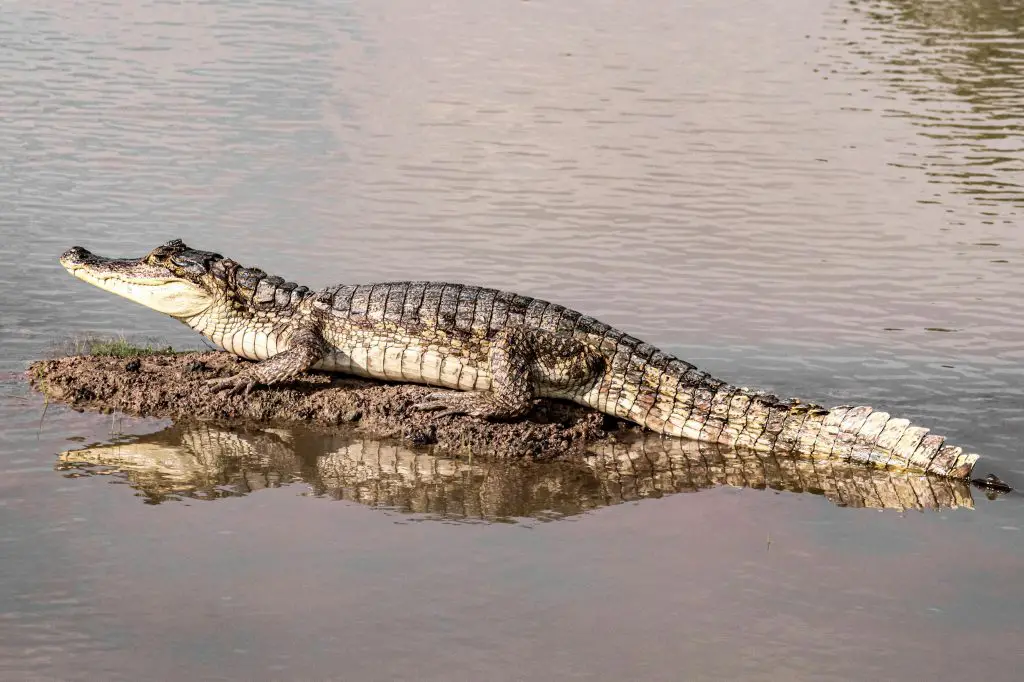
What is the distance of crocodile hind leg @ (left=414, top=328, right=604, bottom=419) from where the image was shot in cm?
880

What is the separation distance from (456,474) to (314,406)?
1.40m

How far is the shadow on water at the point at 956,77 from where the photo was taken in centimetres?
1669

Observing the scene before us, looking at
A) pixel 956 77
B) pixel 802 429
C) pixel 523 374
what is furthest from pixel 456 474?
pixel 956 77

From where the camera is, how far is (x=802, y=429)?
875cm

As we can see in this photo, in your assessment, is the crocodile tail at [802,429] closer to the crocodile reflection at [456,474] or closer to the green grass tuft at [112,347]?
the crocodile reflection at [456,474]

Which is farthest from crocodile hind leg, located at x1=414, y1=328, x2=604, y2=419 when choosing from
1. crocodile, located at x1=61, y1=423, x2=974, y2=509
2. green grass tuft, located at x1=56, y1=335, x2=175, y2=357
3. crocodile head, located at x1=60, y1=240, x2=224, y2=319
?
green grass tuft, located at x1=56, y1=335, x2=175, y2=357

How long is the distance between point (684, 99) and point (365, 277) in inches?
379

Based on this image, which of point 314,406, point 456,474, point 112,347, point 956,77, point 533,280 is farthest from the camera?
point 956,77

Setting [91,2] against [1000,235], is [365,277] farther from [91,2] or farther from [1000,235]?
[91,2]

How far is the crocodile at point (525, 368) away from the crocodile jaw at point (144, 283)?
1.67 feet

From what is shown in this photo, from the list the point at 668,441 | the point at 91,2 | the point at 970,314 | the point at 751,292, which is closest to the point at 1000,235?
the point at 970,314

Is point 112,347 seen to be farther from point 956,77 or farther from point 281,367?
point 956,77

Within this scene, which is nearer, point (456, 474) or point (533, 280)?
point (456, 474)

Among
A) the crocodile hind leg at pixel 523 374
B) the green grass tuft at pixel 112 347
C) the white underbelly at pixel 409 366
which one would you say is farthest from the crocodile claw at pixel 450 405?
the green grass tuft at pixel 112 347
